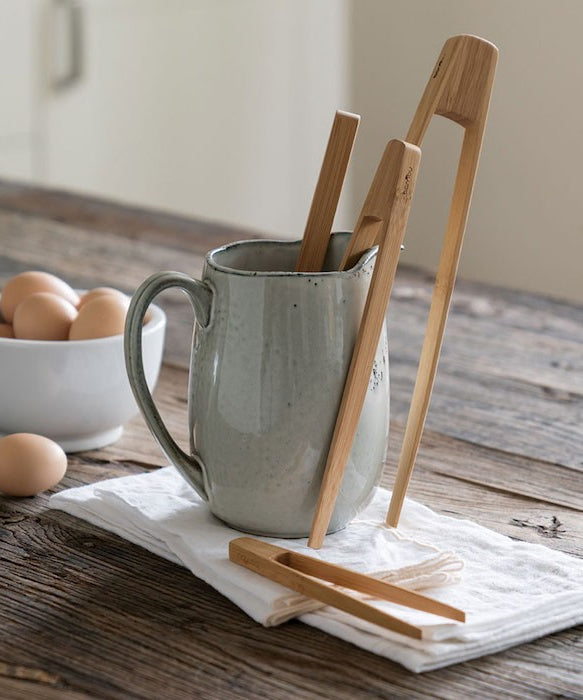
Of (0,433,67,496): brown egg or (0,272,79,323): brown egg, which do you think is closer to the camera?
(0,433,67,496): brown egg

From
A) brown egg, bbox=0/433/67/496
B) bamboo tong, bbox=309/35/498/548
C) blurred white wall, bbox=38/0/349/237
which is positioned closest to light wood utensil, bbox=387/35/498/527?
bamboo tong, bbox=309/35/498/548

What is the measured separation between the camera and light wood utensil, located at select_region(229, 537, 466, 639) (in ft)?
1.73

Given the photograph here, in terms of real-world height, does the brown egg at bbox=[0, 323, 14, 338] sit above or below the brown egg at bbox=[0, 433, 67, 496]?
above

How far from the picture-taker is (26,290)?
2.72 feet

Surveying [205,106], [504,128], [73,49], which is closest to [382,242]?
[504,128]

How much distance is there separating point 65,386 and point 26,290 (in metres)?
0.09

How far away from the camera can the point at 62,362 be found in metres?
0.78

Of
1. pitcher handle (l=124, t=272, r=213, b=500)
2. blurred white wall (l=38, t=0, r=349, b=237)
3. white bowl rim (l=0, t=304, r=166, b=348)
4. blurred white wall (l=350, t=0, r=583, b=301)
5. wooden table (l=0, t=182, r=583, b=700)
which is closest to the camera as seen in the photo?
wooden table (l=0, t=182, r=583, b=700)

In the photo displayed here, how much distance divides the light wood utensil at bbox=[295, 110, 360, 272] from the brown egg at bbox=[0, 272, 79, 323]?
256 millimetres

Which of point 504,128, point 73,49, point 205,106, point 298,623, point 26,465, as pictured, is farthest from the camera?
point 205,106

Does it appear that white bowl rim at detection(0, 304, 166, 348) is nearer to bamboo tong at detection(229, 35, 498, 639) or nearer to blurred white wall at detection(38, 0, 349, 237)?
bamboo tong at detection(229, 35, 498, 639)

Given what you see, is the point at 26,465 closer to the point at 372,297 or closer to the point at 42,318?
the point at 42,318

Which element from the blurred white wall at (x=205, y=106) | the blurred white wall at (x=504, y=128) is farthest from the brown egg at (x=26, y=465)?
the blurred white wall at (x=205, y=106)

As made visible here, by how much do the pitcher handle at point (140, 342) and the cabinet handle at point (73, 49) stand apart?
2516mm
